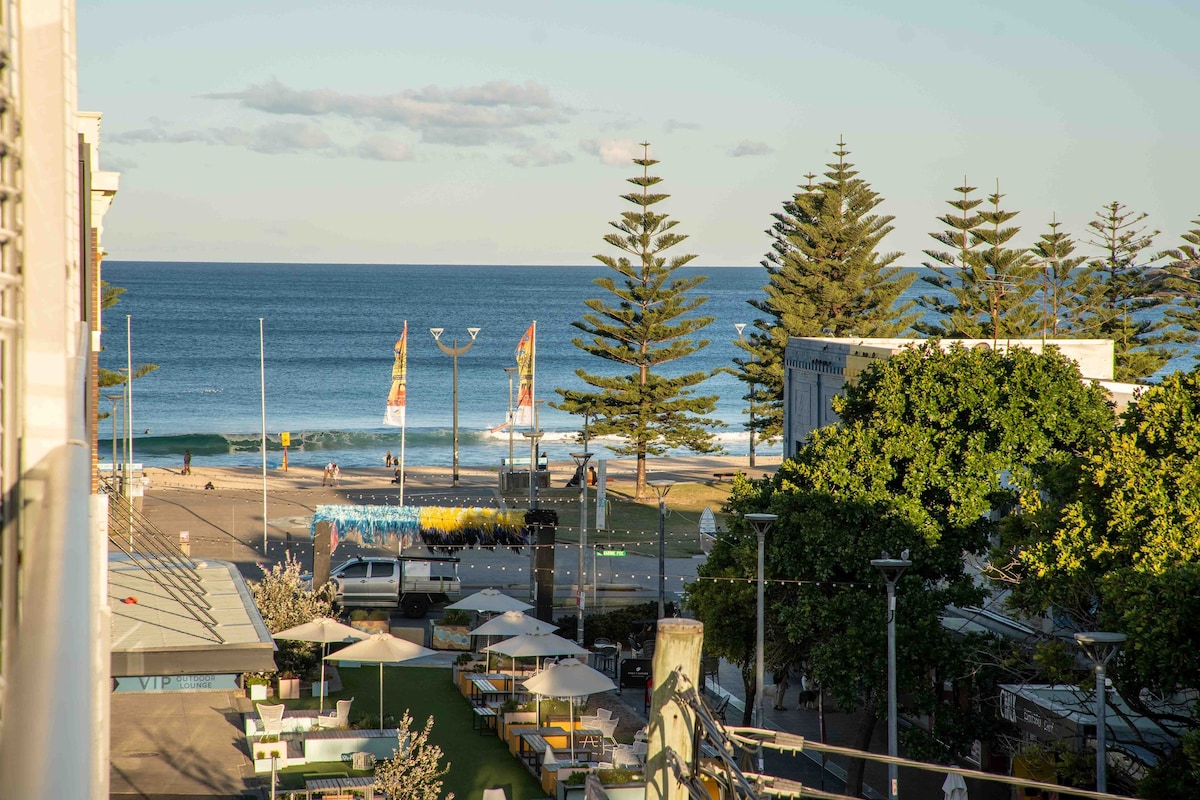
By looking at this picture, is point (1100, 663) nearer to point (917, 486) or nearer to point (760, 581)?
point (760, 581)

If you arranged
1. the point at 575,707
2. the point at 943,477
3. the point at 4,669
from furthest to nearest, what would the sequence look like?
the point at 575,707 < the point at 943,477 < the point at 4,669

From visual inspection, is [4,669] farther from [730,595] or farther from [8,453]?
[730,595]

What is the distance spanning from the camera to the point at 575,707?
1798 centimetres

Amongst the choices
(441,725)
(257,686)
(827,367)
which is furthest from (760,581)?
(827,367)

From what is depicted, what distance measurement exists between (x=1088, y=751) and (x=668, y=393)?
29.8 meters

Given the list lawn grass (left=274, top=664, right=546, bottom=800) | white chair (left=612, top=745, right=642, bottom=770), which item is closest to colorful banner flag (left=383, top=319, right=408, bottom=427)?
lawn grass (left=274, top=664, right=546, bottom=800)

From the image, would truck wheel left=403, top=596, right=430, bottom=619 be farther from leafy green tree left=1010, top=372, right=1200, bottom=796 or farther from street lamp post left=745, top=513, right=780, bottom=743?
leafy green tree left=1010, top=372, right=1200, bottom=796

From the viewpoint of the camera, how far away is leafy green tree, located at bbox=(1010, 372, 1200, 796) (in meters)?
10.8

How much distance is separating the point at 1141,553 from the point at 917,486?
4.52 meters

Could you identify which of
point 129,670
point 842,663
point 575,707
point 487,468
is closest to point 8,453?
point 129,670

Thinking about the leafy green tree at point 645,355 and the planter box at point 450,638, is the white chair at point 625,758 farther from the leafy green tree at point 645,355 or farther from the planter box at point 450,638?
the leafy green tree at point 645,355

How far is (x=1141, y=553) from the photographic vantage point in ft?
38.9

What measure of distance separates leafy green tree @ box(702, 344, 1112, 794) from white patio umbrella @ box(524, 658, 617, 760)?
8.74ft

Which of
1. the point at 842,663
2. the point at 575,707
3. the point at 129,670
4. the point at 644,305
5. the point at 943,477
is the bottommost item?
the point at 575,707
